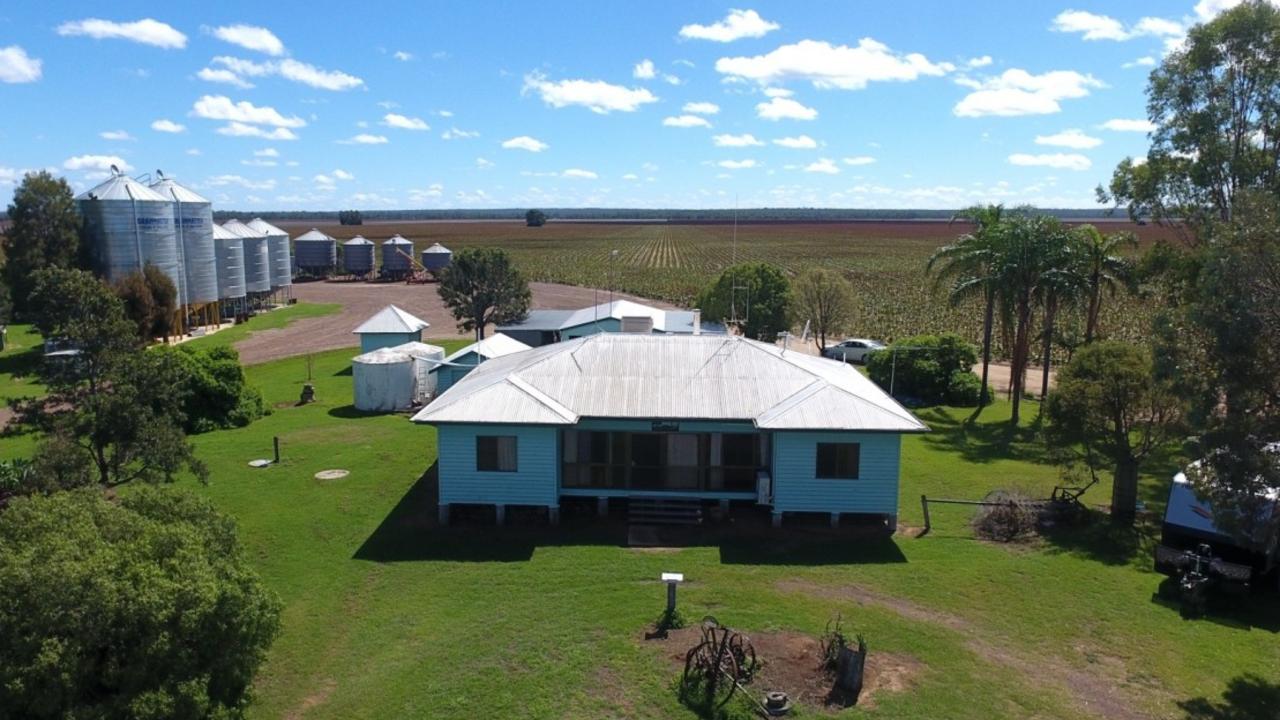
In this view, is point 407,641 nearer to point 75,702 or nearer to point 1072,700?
point 75,702

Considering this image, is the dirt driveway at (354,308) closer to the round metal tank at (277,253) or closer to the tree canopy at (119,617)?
the round metal tank at (277,253)

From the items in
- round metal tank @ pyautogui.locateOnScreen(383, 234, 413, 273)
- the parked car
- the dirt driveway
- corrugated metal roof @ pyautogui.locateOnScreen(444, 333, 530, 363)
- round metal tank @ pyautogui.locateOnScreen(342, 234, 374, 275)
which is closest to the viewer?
corrugated metal roof @ pyautogui.locateOnScreen(444, 333, 530, 363)

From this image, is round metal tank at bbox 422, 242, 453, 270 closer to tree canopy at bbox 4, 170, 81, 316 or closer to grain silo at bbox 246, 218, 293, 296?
grain silo at bbox 246, 218, 293, 296

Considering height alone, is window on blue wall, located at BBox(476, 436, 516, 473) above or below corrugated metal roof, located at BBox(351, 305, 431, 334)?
below

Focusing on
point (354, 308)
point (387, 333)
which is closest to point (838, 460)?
point (387, 333)

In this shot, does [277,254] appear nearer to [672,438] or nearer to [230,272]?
[230,272]

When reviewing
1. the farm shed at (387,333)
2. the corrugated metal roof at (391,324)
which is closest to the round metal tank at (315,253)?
the corrugated metal roof at (391,324)

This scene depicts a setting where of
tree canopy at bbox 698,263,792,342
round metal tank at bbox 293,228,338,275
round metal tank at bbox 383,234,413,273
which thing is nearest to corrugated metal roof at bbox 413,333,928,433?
tree canopy at bbox 698,263,792,342
